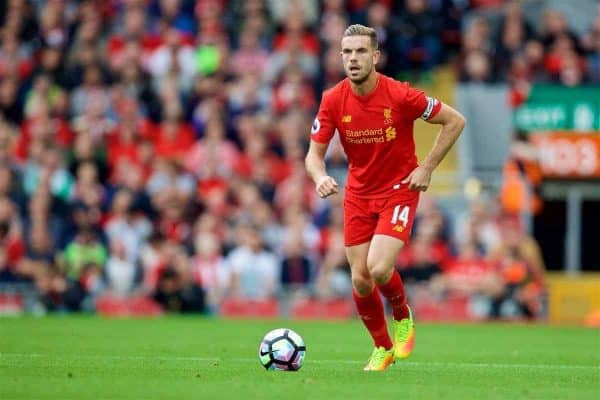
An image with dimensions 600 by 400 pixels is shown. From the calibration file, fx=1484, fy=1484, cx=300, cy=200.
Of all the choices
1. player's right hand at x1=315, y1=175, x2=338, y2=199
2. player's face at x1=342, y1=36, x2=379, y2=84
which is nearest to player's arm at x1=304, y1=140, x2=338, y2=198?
player's right hand at x1=315, y1=175, x2=338, y2=199

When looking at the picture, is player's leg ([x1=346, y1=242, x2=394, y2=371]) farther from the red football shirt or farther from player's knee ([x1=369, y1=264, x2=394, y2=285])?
the red football shirt

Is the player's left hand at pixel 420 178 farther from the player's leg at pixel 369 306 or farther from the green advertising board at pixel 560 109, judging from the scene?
the green advertising board at pixel 560 109

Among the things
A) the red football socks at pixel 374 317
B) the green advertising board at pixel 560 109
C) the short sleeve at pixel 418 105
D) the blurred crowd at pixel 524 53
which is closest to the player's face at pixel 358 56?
the short sleeve at pixel 418 105

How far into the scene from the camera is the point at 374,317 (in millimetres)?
11930

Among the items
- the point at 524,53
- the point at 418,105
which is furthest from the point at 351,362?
the point at 524,53

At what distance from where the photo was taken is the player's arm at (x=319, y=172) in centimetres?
1114

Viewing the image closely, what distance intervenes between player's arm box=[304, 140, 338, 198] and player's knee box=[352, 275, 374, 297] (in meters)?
0.88

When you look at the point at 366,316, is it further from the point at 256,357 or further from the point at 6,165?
the point at 6,165

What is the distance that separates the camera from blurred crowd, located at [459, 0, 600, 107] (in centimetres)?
2386

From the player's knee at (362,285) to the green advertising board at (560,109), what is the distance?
39.5 feet

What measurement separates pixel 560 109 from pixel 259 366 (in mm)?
12389

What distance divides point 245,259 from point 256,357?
27.8 ft

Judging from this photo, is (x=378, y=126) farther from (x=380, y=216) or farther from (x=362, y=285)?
(x=362, y=285)

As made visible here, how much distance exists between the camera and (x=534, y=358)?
45.7ft
